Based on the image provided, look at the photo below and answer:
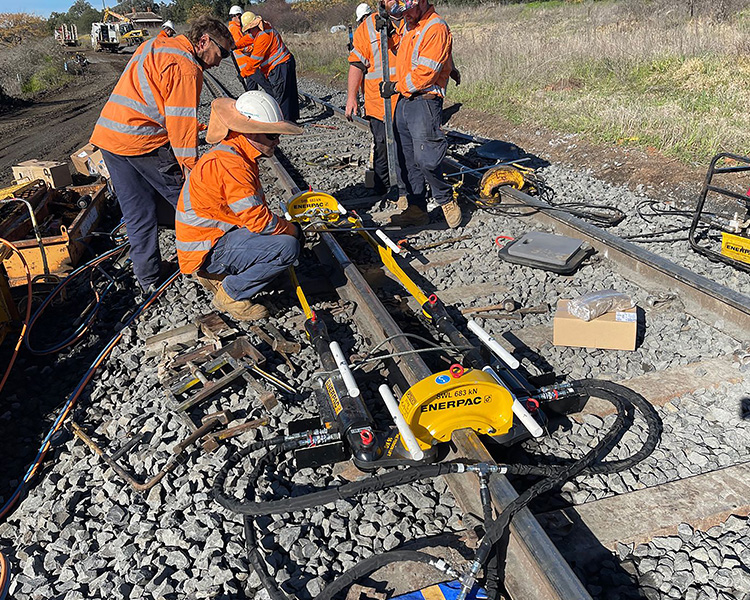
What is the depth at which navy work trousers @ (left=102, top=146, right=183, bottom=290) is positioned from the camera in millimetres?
5074

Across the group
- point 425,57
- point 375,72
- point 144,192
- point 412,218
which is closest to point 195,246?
point 144,192

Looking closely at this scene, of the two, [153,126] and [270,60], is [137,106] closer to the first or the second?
[153,126]

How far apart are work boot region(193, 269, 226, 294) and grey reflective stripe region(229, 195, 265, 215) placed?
66 centimetres

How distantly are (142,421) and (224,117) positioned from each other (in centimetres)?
210

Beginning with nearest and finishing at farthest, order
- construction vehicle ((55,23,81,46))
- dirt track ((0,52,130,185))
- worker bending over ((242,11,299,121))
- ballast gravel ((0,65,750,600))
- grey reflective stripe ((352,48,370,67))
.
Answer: ballast gravel ((0,65,750,600)), grey reflective stripe ((352,48,370,67)), worker bending over ((242,11,299,121)), dirt track ((0,52,130,185)), construction vehicle ((55,23,81,46))

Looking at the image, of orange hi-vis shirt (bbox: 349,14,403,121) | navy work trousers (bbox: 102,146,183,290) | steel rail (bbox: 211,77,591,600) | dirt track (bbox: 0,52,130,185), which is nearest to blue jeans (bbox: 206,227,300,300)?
steel rail (bbox: 211,77,591,600)

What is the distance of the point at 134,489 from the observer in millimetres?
2990

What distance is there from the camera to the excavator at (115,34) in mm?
43531

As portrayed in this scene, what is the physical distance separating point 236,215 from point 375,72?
10.4ft

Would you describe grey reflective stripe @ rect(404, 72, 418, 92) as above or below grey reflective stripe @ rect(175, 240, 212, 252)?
above

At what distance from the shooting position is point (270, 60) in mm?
9930

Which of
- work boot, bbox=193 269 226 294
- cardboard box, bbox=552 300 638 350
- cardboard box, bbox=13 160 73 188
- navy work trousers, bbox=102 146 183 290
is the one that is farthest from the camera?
cardboard box, bbox=13 160 73 188

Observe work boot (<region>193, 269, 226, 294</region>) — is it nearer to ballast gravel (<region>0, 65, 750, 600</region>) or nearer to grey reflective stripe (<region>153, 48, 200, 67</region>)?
ballast gravel (<region>0, 65, 750, 600</region>)

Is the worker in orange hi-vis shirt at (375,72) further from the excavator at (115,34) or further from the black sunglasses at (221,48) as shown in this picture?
the excavator at (115,34)
